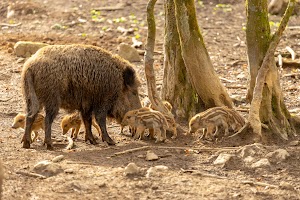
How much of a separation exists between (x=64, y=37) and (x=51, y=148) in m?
9.45

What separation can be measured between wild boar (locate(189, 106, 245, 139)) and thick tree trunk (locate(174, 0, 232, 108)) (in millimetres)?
571

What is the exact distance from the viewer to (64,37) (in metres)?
21.0

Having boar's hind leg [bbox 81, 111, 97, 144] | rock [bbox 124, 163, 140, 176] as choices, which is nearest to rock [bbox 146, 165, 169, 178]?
rock [bbox 124, 163, 140, 176]

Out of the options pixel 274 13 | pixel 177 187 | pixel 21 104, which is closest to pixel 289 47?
pixel 274 13

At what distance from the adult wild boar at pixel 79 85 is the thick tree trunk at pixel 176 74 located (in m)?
0.75

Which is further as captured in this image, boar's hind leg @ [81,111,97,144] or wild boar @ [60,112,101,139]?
wild boar @ [60,112,101,139]

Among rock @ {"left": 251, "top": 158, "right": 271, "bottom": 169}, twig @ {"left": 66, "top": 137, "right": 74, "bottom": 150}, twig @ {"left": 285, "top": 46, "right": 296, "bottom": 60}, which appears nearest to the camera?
rock @ {"left": 251, "top": 158, "right": 271, "bottom": 169}

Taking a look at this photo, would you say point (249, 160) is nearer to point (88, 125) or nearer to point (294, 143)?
point (294, 143)

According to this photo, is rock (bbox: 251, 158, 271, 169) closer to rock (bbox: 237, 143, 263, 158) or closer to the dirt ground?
the dirt ground

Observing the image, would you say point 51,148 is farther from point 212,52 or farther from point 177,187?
point 212,52

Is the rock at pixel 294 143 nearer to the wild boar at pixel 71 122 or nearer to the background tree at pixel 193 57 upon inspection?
the background tree at pixel 193 57

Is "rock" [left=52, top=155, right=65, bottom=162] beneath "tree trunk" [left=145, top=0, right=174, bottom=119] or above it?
beneath

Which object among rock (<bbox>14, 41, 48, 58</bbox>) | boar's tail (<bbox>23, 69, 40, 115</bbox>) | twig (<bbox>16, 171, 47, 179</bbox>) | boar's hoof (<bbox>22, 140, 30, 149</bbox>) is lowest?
boar's hoof (<bbox>22, 140, 30, 149</bbox>)

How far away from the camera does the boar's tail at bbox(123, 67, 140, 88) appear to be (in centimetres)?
1251
